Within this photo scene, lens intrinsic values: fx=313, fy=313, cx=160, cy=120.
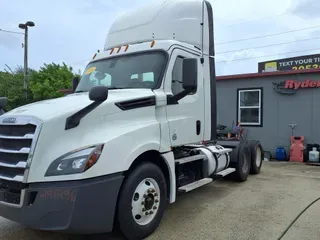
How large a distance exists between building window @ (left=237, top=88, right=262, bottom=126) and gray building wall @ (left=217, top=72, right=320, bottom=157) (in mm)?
152

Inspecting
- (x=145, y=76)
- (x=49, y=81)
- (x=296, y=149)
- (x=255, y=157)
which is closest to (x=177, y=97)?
(x=145, y=76)

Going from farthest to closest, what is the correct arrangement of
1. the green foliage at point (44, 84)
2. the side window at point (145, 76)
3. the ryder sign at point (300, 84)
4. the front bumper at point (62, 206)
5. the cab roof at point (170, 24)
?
the green foliage at point (44, 84) → the ryder sign at point (300, 84) → the cab roof at point (170, 24) → the side window at point (145, 76) → the front bumper at point (62, 206)

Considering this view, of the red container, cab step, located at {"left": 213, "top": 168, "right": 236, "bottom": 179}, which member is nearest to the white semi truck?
cab step, located at {"left": 213, "top": 168, "right": 236, "bottom": 179}

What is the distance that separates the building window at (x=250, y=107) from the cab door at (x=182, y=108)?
6.83 m

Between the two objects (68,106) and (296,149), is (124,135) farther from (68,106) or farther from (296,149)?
(296,149)

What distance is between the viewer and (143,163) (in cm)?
391

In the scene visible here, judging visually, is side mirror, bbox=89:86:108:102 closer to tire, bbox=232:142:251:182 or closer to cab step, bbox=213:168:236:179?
cab step, bbox=213:168:236:179

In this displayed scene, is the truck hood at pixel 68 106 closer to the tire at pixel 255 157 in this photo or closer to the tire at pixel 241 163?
the tire at pixel 241 163

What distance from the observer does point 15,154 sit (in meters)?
3.39

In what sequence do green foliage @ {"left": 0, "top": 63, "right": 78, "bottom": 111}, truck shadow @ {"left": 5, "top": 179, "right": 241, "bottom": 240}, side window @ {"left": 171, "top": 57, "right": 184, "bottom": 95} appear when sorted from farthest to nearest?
1. green foliage @ {"left": 0, "top": 63, "right": 78, "bottom": 111}
2. side window @ {"left": 171, "top": 57, "right": 184, "bottom": 95}
3. truck shadow @ {"left": 5, "top": 179, "right": 241, "bottom": 240}

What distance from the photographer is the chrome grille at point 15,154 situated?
128 inches

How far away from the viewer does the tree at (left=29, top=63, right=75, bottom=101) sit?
2567 centimetres

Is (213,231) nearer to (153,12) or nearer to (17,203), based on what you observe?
(17,203)

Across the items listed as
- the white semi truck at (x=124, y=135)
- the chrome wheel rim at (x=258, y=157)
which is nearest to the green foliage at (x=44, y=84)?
the chrome wheel rim at (x=258, y=157)
